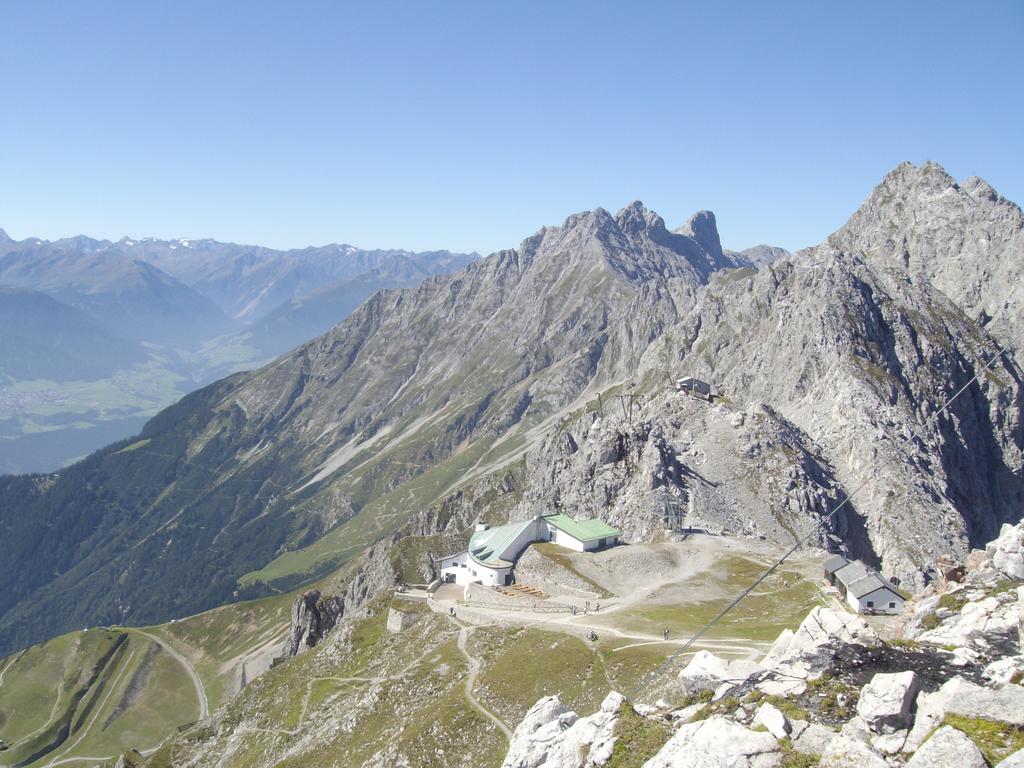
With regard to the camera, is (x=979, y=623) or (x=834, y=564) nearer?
(x=979, y=623)

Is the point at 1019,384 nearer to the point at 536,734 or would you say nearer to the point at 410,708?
the point at 410,708

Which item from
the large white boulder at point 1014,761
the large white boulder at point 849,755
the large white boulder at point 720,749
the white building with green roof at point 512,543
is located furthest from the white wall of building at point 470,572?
the large white boulder at point 1014,761

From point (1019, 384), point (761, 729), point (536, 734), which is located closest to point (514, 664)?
point (536, 734)

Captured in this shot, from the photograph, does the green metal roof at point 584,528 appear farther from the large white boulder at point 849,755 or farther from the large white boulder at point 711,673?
the large white boulder at point 849,755

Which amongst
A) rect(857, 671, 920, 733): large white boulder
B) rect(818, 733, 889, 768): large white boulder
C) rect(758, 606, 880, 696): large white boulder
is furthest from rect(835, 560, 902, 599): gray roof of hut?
rect(818, 733, 889, 768): large white boulder

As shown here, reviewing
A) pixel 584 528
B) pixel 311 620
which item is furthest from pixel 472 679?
pixel 311 620

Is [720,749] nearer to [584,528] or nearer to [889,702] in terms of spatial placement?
[889,702]

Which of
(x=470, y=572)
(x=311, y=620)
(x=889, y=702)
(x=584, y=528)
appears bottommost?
(x=311, y=620)
